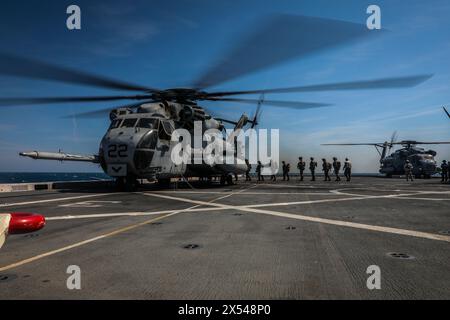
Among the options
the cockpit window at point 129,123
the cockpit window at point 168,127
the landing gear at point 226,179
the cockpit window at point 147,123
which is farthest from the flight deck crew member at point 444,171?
the cockpit window at point 129,123

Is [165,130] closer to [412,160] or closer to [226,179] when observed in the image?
[226,179]

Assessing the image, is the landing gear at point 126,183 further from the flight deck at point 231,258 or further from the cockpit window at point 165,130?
the flight deck at point 231,258

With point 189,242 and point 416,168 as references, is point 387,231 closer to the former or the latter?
point 189,242

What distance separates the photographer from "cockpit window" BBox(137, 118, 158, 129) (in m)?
16.1

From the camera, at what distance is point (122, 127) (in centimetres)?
1606

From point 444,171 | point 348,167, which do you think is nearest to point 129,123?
point 348,167

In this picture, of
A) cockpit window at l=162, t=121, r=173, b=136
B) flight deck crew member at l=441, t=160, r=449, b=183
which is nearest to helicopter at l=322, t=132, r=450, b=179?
flight deck crew member at l=441, t=160, r=449, b=183

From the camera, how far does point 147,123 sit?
16141 millimetres

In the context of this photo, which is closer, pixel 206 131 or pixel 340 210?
pixel 340 210

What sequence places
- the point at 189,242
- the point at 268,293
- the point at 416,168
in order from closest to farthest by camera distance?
1. the point at 268,293
2. the point at 189,242
3. the point at 416,168

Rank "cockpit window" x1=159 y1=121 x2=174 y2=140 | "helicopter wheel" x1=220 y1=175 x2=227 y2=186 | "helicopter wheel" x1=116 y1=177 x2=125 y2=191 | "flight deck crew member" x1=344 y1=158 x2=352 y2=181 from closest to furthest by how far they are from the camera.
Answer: "cockpit window" x1=159 y1=121 x2=174 y2=140 → "helicopter wheel" x1=116 y1=177 x2=125 y2=191 → "helicopter wheel" x1=220 y1=175 x2=227 y2=186 → "flight deck crew member" x1=344 y1=158 x2=352 y2=181

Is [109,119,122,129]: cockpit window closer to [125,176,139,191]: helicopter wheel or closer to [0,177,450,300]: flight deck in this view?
[125,176,139,191]: helicopter wheel
